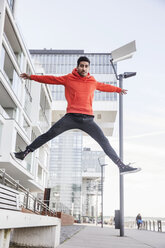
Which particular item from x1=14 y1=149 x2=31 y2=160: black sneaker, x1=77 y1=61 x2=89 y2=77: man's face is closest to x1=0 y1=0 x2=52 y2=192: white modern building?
x1=14 y1=149 x2=31 y2=160: black sneaker

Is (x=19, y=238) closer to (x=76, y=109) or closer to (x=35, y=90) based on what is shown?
(x=76, y=109)

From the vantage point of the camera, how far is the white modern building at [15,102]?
2009 centimetres

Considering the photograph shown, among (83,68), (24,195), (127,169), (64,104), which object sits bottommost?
(24,195)

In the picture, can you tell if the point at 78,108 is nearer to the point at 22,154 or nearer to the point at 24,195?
the point at 22,154

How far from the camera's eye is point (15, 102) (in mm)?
23609

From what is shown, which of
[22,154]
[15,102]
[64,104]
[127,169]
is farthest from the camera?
[64,104]

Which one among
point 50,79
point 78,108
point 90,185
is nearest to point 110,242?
point 78,108

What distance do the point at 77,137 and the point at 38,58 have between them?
1942cm

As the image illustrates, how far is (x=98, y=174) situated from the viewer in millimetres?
80562

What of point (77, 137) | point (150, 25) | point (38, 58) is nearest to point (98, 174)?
point (77, 137)

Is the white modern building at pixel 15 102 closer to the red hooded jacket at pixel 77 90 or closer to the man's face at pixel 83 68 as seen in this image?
the red hooded jacket at pixel 77 90

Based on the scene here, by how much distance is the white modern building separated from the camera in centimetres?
2009

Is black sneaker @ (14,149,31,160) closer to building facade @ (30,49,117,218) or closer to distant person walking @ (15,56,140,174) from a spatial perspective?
distant person walking @ (15,56,140,174)

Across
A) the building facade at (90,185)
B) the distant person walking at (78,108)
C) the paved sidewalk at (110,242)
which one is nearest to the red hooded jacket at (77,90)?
the distant person walking at (78,108)
